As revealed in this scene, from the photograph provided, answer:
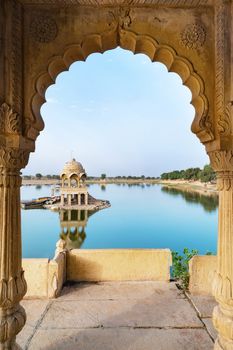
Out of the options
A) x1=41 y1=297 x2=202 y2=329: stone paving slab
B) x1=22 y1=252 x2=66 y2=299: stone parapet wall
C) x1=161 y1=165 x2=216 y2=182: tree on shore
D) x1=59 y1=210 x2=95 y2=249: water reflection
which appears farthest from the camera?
x1=161 y1=165 x2=216 y2=182: tree on shore

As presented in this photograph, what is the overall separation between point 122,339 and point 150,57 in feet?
11.1

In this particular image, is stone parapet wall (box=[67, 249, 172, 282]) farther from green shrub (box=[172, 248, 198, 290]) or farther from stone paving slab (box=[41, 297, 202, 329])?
stone paving slab (box=[41, 297, 202, 329])

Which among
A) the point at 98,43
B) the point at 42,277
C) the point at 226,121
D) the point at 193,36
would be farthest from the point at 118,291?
the point at 193,36

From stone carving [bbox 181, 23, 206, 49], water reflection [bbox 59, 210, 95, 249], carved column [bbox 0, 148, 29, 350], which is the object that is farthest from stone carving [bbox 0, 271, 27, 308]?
water reflection [bbox 59, 210, 95, 249]

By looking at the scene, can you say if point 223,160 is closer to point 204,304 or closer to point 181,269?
point 204,304

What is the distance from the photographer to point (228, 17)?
8.82 ft

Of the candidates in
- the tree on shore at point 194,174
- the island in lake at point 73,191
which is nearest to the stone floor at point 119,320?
the island in lake at point 73,191

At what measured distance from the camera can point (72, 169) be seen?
3145cm

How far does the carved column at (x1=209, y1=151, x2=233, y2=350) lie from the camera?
8.39 feet

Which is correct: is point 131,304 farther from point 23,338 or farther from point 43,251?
point 43,251

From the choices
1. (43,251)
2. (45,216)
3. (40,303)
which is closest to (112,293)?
(40,303)

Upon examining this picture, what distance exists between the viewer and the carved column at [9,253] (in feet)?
8.32

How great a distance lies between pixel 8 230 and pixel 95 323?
2049 millimetres

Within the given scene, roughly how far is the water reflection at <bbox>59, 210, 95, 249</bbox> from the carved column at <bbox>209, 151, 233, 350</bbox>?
63.3ft
